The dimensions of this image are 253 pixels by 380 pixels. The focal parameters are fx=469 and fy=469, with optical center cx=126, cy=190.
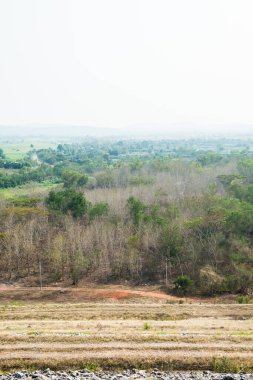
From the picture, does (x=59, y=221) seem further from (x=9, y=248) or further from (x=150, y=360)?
(x=150, y=360)

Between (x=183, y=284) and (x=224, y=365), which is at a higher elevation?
(x=224, y=365)

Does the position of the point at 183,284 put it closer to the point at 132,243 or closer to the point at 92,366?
the point at 132,243

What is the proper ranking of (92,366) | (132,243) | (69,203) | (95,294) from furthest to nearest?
(69,203) → (132,243) → (95,294) → (92,366)

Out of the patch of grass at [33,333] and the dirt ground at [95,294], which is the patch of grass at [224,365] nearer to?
the patch of grass at [33,333]

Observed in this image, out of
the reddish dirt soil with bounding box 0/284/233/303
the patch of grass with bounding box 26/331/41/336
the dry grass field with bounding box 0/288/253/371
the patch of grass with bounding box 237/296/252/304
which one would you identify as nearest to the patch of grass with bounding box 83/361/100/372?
the dry grass field with bounding box 0/288/253/371

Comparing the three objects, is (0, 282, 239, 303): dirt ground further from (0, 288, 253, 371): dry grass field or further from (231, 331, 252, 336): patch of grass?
(231, 331, 252, 336): patch of grass

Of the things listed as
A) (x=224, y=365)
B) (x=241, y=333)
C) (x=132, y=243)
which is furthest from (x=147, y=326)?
(x=132, y=243)

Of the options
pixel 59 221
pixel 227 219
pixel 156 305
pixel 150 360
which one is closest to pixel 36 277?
pixel 59 221

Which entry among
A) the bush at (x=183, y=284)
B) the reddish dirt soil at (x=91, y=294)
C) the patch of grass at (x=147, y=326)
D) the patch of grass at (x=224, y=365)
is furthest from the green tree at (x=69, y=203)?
the patch of grass at (x=224, y=365)
